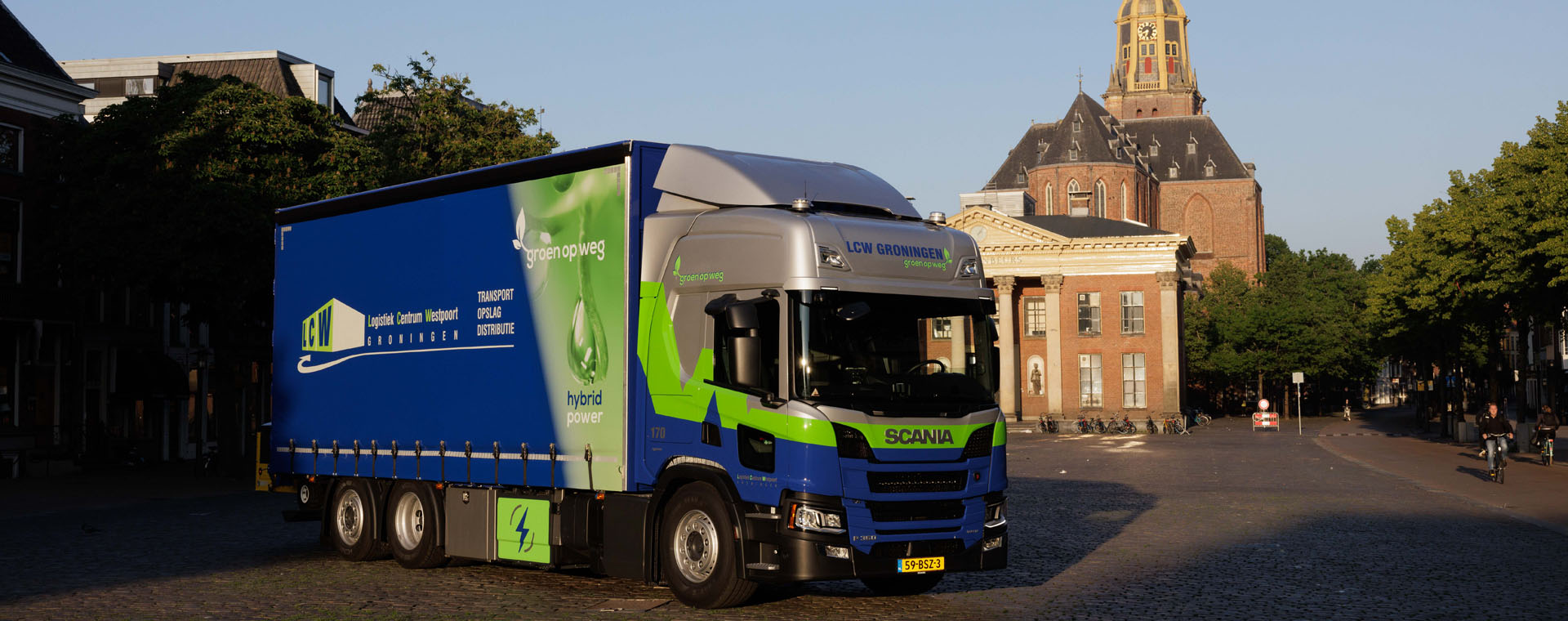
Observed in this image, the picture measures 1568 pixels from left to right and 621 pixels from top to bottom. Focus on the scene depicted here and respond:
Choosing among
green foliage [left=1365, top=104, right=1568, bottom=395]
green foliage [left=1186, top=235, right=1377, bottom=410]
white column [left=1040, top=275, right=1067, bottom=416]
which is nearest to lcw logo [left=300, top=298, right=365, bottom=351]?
green foliage [left=1365, top=104, right=1568, bottom=395]

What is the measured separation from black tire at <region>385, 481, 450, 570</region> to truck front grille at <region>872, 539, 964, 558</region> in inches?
199

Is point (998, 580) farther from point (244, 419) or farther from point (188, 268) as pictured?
point (244, 419)

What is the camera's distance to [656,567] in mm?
11406

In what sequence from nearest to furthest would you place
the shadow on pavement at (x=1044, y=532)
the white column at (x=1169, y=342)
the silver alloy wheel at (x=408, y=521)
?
the shadow on pavement at (x=1044, y=532)
the silver alloy wheel at (x=408, y=521)
the white column at (x=1169, y=342)

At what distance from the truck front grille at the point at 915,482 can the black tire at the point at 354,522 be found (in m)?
6.37

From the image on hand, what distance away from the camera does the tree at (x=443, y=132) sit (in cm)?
3753

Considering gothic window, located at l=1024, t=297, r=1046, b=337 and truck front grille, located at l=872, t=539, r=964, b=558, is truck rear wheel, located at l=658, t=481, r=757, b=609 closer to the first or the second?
truck front grille, located at l=872, t=539, r=964, b=558

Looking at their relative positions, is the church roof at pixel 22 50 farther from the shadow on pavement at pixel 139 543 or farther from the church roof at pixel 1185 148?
the church roof at pixel 1185 148

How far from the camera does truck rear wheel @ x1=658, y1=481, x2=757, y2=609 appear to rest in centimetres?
1080

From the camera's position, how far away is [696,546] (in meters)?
11.1

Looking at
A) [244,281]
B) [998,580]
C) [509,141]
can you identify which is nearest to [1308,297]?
[509,141]

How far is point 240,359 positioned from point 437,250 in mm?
34394

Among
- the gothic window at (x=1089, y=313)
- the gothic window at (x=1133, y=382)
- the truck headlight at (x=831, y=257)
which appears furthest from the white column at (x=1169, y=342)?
the truck headlight at (x=831, y=257)

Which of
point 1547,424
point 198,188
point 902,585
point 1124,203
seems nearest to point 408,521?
→ point 902,585
